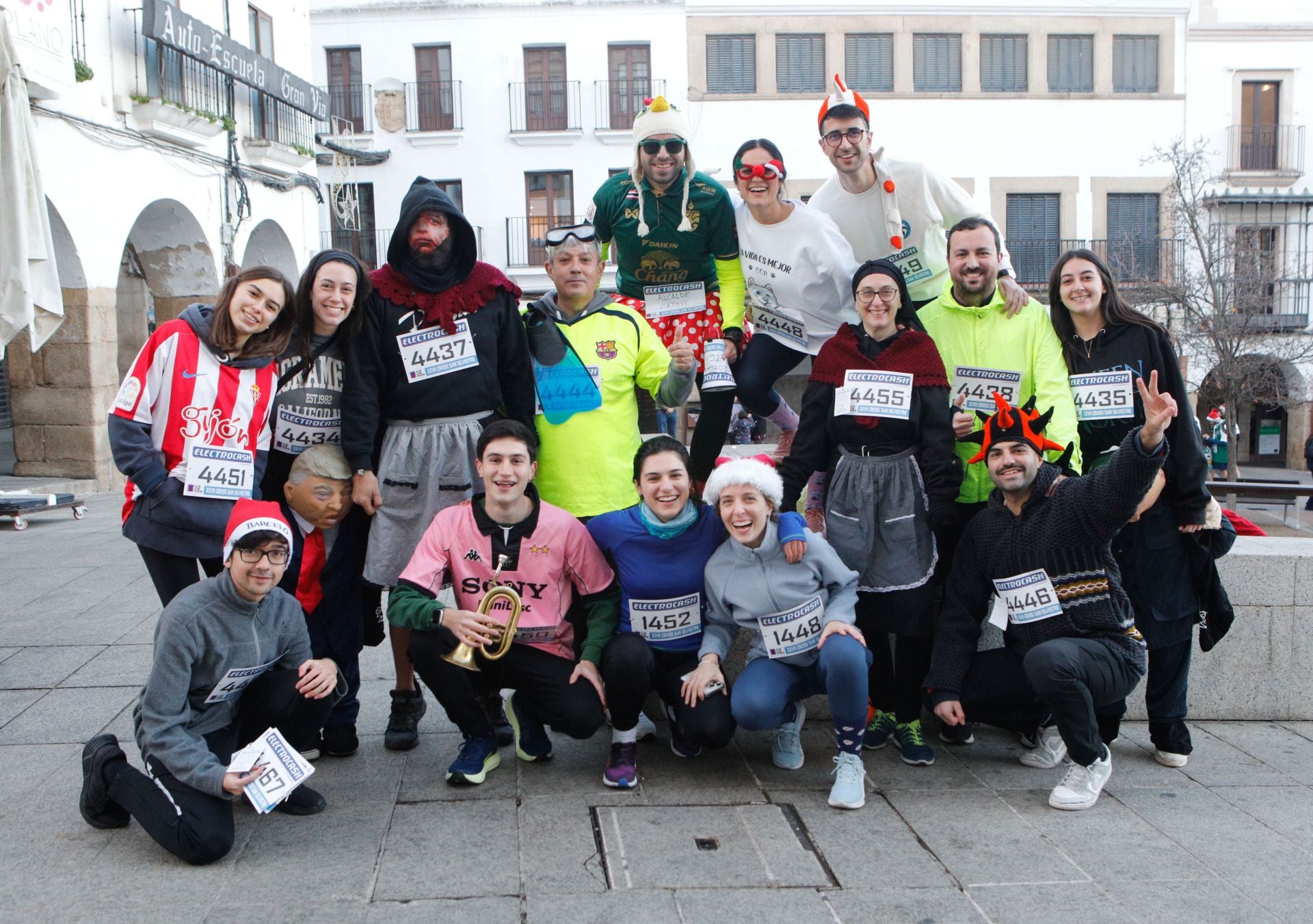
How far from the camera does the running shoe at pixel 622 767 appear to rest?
12.8 feet

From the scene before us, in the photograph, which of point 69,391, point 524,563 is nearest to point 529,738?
point 524,563

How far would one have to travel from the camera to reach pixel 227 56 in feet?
47.6

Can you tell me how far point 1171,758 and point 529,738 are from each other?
7.96ft

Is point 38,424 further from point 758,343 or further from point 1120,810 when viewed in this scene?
point 1120,810

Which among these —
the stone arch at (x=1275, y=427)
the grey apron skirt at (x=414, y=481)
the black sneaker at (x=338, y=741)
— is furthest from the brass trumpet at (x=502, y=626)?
the stone arch at (x=1275, y=427)

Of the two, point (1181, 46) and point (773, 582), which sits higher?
point (1181, 46)

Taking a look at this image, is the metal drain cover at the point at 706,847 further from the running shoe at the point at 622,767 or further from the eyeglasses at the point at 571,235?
the eyeglasses at the point at 571,235

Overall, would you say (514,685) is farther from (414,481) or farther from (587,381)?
(587,381)

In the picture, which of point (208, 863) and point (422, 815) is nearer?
point (208, 863)

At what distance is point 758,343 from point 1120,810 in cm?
237

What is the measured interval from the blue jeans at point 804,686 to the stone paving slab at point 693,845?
0.26 meters

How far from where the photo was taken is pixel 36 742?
427 cm

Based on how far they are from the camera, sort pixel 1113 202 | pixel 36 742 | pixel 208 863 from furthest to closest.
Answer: pixel 1113 202
pixel 36 742
pixel 208 863

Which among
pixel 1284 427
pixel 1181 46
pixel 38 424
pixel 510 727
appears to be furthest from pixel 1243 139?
pixel 510 727
